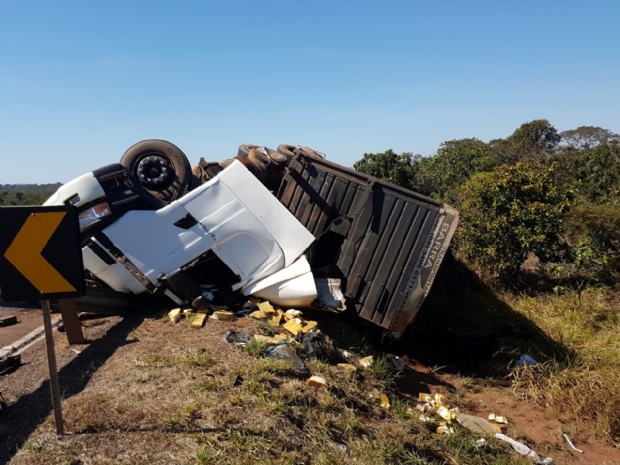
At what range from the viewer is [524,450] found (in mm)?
4238

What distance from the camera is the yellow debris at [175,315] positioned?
556 centimetres

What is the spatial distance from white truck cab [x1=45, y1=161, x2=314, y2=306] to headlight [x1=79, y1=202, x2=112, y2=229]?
1 cm

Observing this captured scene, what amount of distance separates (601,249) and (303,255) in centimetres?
561

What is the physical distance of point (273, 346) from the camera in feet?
16.0

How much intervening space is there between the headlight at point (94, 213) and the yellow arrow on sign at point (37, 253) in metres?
2.93

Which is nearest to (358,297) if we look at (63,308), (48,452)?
(63,308)

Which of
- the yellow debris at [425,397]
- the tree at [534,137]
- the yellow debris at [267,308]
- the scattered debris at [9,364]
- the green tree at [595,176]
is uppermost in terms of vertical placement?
the tree at [534,137]

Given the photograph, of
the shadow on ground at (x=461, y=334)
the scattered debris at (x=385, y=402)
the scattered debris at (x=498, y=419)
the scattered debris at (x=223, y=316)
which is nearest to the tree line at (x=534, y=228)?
the shadow on ground at (x=461, y=334)

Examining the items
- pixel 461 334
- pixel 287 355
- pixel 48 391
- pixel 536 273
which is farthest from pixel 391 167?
pixel 48 391

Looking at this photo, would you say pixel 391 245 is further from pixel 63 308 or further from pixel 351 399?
pixel 63 308

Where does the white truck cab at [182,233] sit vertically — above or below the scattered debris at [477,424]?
above

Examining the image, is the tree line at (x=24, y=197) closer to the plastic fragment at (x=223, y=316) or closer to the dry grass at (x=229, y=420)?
the plastic fragment at (x=223, y=316)

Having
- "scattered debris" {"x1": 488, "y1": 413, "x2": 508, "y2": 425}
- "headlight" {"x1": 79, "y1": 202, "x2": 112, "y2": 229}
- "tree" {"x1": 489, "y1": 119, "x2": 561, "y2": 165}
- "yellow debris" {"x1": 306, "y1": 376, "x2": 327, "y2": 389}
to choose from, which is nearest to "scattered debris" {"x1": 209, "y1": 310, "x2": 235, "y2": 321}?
"yellow debris" {"x1": 306, "y1": 376, "x2": 327, "y2": 389}

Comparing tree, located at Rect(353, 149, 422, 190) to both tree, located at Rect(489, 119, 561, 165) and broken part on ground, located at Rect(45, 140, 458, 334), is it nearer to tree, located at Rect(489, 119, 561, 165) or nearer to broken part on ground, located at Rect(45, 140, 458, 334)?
broken part on ground, located at Rect(45, 140, 458, 334)
